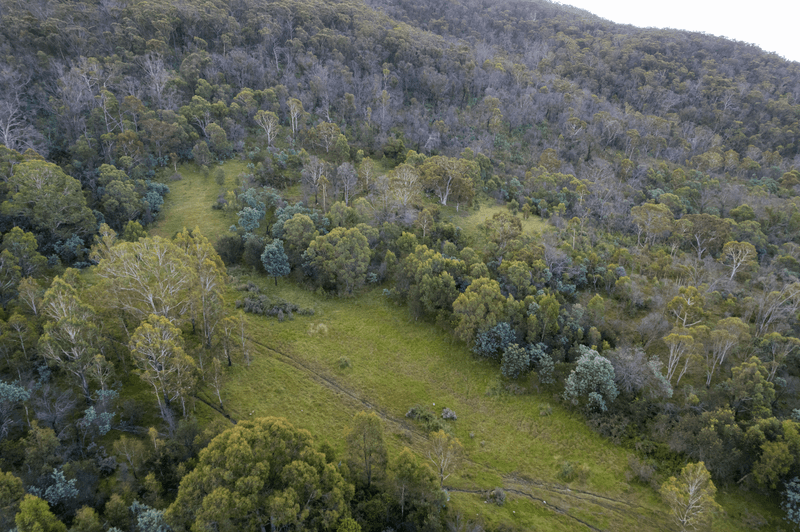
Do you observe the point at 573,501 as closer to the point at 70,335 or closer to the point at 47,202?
the point at 70,335

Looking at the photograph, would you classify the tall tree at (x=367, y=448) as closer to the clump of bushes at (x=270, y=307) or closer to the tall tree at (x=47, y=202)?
the clump of bushes at (x=270, y=307)

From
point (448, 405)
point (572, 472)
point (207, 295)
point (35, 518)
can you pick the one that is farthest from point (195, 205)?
point (572, 472)

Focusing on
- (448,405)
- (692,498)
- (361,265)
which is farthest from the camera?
(361,265)

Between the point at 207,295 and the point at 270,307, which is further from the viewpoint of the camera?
the point at 270,307

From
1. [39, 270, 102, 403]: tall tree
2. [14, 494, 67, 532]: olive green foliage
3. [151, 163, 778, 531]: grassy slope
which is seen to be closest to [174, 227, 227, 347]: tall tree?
[151, 163, 778, 531]: grassy slope

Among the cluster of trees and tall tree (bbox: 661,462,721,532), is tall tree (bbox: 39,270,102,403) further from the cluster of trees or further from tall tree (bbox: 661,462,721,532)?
tall tree (bbox: 661,462,721,532)

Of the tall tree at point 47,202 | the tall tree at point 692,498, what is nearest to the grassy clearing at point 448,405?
the tall tree at point 692,498

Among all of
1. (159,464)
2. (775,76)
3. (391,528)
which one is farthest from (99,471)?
(775,76)
